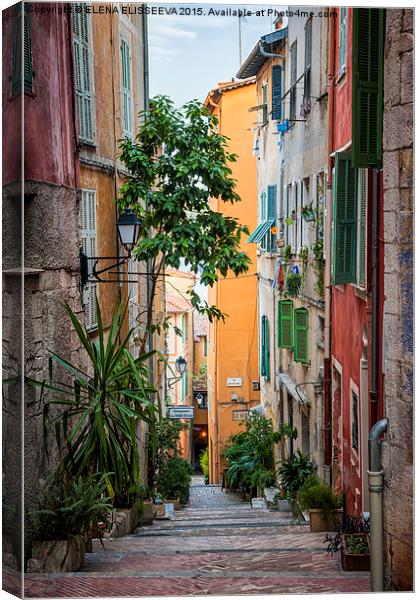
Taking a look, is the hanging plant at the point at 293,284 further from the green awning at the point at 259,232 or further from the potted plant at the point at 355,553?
the potted plant at the point at 355,553

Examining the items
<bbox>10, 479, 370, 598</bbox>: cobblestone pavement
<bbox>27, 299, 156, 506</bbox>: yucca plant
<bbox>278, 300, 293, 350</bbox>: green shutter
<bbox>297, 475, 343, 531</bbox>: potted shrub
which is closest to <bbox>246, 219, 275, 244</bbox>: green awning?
<bbox>278, 300, 293, 350</bbox>: green shutter

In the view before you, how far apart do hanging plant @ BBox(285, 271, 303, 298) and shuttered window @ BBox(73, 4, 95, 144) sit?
1829 mm

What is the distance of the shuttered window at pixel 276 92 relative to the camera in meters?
7.76

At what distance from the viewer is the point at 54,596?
22.2 feet

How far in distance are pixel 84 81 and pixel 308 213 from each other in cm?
196

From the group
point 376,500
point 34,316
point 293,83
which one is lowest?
point 376,500

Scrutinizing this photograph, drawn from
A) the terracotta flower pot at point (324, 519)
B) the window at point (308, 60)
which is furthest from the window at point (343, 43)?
the terracotta flower pot at point (324, 519)

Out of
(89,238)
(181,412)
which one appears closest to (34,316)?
(89,238)

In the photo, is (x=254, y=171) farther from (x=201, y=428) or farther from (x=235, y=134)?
(x=201, y=428)

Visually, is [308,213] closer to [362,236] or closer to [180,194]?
[362,236]

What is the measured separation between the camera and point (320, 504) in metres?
7.99

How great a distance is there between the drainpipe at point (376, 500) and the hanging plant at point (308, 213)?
6.47 ft

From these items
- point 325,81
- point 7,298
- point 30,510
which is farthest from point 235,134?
point 30,510

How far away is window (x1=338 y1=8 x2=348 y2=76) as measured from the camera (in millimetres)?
7182
